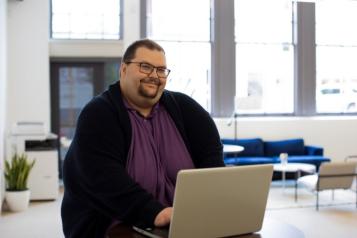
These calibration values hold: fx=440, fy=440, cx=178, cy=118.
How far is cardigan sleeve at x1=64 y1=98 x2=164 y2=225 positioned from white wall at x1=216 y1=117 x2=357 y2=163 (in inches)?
246

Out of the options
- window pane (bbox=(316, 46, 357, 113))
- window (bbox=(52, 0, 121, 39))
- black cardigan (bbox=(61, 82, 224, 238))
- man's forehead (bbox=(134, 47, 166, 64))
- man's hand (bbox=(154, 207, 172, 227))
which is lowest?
man's hand (bbox=(154, 207, 172, 227))

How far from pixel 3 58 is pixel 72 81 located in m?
1.36

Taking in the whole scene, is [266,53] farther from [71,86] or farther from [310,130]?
[71,86]

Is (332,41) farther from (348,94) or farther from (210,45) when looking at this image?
(210,45)

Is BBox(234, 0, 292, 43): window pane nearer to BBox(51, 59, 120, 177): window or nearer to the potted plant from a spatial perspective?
BBox(51, 59, 120, 177): window

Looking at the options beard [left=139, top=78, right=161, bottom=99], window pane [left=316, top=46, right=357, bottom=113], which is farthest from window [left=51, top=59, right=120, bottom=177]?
beard [left=139, top=78, right=161, bottom=99]

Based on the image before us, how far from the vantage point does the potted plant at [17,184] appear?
5.43 metres

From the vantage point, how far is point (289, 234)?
1413mm

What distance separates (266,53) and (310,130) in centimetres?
166

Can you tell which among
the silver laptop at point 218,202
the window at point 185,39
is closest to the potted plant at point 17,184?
the window at point 185,39

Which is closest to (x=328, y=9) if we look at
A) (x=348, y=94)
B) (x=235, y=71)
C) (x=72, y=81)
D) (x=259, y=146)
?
(x=348, y=94)

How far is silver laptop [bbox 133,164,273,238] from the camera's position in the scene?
125cm

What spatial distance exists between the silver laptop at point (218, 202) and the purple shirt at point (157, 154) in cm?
21

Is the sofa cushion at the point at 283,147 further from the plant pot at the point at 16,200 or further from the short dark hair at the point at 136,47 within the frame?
the short dark hair at the point at 136,47
